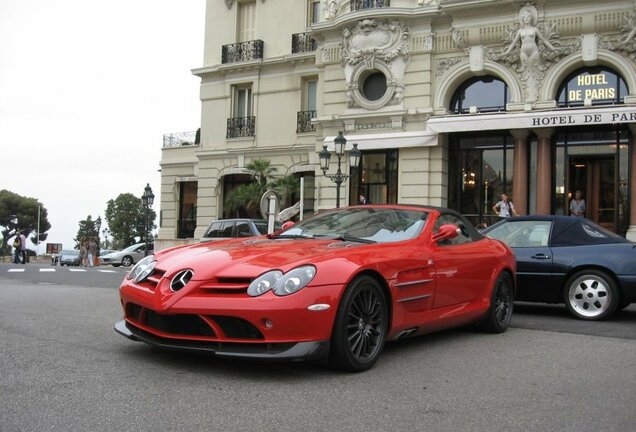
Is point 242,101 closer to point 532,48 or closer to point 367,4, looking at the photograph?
point 367,4

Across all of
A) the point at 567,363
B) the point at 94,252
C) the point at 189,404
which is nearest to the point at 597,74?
the point at 567,363

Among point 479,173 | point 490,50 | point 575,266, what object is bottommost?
point 575,266

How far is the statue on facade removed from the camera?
20.1m

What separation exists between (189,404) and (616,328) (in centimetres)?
567

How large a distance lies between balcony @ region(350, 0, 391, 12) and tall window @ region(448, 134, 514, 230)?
17.0 ft

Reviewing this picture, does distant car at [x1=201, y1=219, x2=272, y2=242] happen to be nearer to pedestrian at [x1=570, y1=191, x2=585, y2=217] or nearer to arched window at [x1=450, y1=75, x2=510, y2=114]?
arched window at [x1=450, y1=75, x2=510, y2=114]

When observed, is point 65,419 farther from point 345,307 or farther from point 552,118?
point 552,118

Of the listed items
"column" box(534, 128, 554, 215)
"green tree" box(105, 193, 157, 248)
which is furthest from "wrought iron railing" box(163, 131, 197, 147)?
"green tree" box(105, 193, 157, 248)

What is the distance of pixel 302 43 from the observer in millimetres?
27578

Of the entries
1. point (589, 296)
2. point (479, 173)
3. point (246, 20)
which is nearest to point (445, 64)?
point (479, 173)

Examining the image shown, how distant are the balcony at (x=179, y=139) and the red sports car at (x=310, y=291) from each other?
28131 mm

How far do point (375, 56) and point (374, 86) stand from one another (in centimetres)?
123

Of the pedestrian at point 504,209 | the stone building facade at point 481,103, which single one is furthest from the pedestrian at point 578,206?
the pedestrian at point 504,209

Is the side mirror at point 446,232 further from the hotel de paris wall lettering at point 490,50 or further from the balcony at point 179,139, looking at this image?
the balcony at point 179,139
